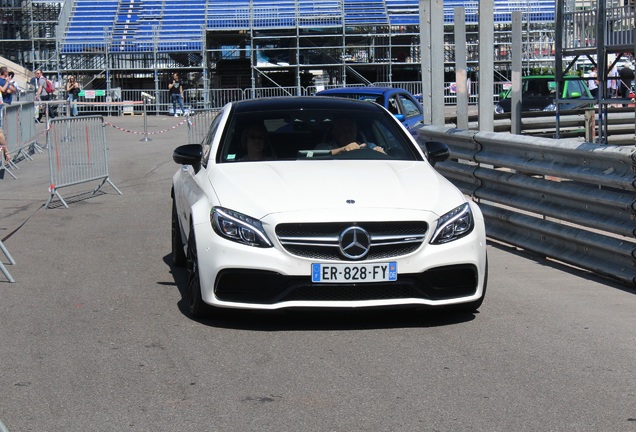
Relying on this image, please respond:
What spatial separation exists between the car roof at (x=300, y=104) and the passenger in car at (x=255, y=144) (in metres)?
0.29

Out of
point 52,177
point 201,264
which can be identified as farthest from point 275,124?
point 52,177

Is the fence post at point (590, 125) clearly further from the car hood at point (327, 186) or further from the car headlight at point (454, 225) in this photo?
the car headlight at point (454, 225)

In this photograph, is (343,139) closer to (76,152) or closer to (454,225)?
(454,225)

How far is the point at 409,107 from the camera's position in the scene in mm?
19750

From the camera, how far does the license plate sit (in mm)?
6523

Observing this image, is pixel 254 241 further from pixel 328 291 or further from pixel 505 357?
pixel 505 357

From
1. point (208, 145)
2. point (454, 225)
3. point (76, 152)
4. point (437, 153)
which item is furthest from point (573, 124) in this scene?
point (454, 225)

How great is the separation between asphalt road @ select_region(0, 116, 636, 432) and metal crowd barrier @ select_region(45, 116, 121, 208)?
5564 millimetres

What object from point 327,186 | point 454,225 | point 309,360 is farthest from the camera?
point 327,186

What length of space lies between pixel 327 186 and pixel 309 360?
144 centimetres

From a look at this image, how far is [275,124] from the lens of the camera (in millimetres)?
8172

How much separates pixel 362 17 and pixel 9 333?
38.8 meters

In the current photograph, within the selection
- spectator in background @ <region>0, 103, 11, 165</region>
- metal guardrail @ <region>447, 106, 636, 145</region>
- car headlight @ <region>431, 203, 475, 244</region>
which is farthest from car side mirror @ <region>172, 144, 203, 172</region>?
metal guardrail @ <region>447, 106, 636, 145</region>

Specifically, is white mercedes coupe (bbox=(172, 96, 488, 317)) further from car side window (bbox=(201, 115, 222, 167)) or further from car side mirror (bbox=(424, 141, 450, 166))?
car side mirror (bbox=(424, 141, 450, 166))
